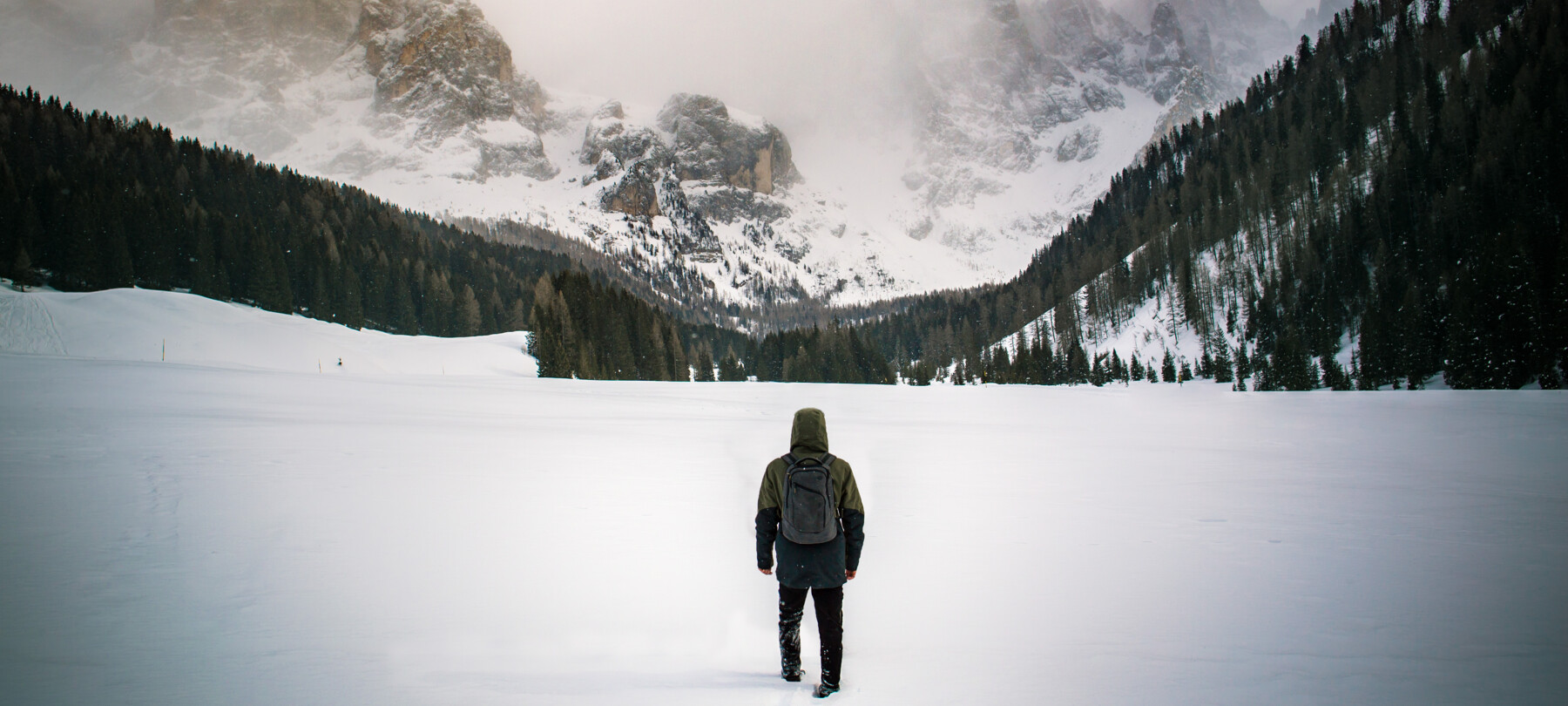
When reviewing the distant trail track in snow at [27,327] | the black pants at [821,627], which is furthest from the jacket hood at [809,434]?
the distant trail track in snow at [27,327]

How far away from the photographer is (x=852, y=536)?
491 centimetres

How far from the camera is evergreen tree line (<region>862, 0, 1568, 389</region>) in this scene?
44.5m

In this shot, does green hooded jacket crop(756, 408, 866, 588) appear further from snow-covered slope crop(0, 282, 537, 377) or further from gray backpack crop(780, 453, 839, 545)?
snow-covered slope crop(0, 282, 537, 377)

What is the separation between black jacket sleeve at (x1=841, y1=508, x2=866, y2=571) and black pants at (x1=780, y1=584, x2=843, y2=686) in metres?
0.23

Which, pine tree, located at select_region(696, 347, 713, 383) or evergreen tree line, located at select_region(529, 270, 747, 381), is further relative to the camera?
pine tree, located at select_region(696, 347, 713, 383)

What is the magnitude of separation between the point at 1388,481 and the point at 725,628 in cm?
1535

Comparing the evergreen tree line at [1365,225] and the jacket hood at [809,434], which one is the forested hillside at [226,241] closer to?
the jacket hood at [809,434]

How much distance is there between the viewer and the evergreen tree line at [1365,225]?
146 ft

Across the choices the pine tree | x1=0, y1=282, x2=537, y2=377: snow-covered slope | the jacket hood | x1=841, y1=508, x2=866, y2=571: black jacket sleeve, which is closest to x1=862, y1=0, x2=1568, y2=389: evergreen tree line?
the pine tree

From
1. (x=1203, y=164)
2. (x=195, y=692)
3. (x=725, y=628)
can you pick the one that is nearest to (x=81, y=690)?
(x=195, y=692)

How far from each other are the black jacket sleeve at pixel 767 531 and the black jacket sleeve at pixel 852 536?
0.20ft

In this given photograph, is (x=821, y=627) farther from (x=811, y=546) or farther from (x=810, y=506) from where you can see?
(x=810, y=506)

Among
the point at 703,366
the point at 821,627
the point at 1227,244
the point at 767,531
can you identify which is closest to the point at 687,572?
the point at 767,531

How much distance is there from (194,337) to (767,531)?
51.4 meters
